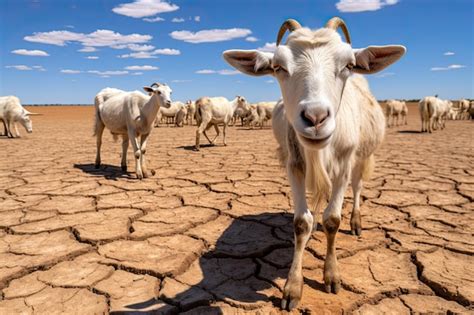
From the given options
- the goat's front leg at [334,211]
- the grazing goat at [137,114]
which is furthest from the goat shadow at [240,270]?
the grazing goat at [137,114]

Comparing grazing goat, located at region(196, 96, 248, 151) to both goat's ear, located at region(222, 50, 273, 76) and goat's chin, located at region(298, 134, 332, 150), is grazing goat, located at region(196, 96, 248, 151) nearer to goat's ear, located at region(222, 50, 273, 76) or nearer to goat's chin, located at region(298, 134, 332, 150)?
goat's ear, located at region(222, 50, 273, 76)

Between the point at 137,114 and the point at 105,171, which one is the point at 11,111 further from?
the point at 137,114

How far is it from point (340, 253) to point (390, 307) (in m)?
0.72

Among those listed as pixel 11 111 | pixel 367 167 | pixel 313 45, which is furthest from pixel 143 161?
pixel 11 111

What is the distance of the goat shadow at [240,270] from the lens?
2.12 metres

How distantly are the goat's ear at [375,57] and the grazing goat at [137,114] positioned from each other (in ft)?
13.7

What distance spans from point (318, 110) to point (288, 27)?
0.93 m

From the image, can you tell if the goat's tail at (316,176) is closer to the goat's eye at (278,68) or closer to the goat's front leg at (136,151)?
the goat's eye at (278,68)

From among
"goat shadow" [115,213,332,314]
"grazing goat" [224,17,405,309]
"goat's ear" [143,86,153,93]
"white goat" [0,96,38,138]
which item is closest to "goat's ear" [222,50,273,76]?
"grazing goat" [224,17,405,309]

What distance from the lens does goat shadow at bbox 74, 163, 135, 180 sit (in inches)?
228

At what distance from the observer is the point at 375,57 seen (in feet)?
6.66

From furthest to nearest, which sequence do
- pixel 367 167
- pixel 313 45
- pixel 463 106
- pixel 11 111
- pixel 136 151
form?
pixel 463 106 < pixel 11 111 < pixel 136 151 < pixel 367 167 < pixel 313 45

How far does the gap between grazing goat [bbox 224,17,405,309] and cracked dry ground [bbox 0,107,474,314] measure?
1.30ft

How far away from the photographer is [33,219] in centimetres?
359
